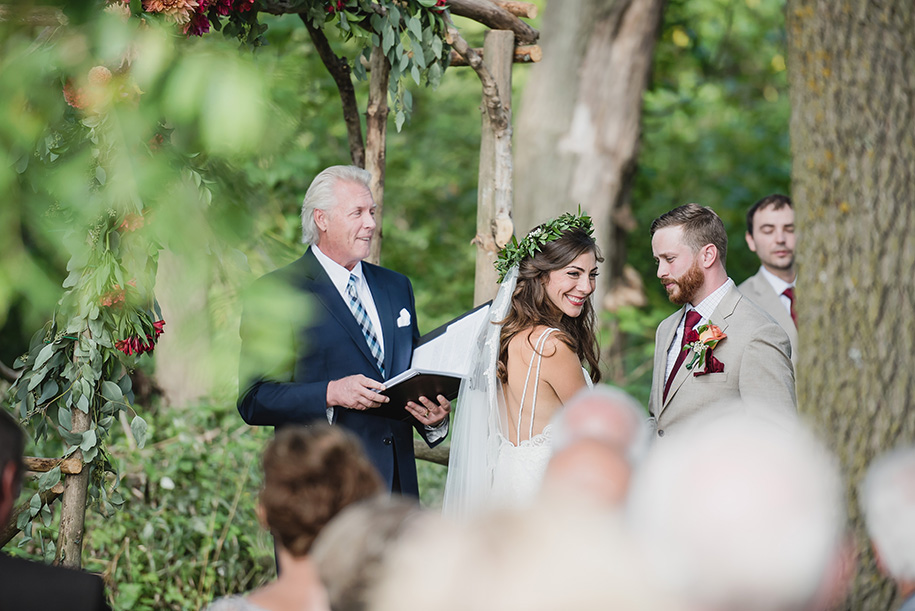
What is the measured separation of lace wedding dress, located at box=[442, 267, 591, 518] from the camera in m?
3.80

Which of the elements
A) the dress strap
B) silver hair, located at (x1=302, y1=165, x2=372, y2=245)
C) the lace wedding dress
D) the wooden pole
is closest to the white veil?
the lace wedding dress

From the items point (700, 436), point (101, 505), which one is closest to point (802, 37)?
point (700, 436)

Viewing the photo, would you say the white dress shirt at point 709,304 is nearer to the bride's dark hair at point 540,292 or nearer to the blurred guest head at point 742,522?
the bride's dark hair at point 540,292

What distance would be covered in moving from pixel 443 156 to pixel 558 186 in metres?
2.77

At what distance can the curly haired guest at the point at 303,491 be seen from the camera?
7.16 feet

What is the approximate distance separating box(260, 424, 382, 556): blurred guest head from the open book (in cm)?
125

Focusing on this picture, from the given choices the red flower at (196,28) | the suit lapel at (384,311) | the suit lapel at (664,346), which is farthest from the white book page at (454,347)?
the red flower at (196,28)

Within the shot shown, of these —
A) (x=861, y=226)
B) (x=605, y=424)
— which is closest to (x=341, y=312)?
(x=861, y=226)

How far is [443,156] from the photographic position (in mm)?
11961

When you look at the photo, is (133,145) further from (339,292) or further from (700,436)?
(339,292)

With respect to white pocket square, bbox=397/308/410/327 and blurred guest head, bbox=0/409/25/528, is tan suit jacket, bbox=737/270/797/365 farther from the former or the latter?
blurred guest head, bbox=0/409/25/528

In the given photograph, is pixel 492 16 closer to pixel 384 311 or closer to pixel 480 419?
pixel 384 311

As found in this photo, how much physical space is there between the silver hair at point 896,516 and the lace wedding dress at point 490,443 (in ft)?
6.70

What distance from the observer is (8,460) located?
2119 mm
